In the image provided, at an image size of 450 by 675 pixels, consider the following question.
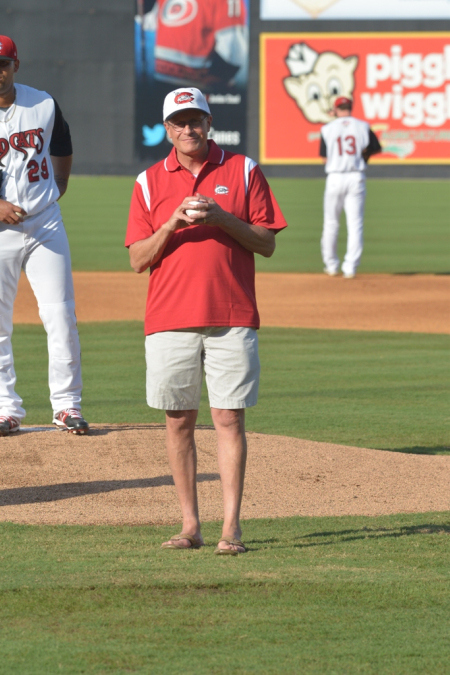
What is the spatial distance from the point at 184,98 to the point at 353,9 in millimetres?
35884

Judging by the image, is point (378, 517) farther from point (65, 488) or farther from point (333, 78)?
point (333, 78)

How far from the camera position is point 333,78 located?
3881 centimetres

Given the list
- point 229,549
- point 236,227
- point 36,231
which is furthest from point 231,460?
point 36,231

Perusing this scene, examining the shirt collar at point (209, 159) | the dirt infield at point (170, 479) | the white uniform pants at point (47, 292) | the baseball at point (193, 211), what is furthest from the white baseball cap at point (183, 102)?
the white uniform pants at point (47, 292)

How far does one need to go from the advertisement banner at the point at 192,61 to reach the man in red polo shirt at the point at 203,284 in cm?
3434

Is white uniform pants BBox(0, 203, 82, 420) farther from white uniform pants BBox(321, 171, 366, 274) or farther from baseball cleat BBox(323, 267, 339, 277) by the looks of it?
baseball cleat BBox(323, 267, 339, 277)

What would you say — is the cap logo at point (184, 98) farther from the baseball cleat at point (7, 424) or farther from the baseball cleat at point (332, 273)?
the baseball cleat at point (332, 273)

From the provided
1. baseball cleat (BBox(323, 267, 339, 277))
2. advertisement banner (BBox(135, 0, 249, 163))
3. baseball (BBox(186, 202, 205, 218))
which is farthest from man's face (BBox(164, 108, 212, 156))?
advertisement banner (BBox(135, 0, 249, 163))

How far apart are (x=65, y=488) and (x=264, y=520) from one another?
1.12 metres

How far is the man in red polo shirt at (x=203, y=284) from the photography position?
167 inches

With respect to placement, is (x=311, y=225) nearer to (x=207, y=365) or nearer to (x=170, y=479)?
(x=170, y=479)

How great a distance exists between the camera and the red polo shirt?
425 cm

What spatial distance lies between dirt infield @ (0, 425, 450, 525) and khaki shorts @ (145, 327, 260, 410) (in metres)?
0.94

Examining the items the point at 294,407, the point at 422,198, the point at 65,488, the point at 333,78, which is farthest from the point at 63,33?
the point at 65,488
